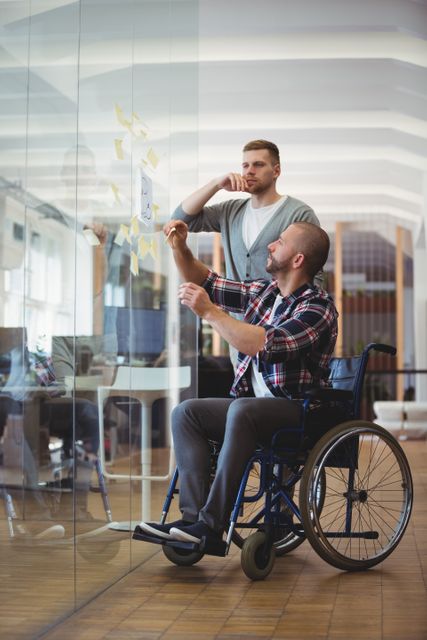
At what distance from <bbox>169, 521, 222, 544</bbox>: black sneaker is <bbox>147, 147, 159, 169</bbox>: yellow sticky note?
4.34 feet

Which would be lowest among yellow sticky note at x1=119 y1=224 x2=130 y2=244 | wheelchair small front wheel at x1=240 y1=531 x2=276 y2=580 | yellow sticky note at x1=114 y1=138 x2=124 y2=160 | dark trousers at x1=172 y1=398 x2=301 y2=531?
wheelchair small front wheel at x1=240 y1=531 x2=276 y2=580

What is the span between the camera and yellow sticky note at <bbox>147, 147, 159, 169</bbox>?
3315 mm

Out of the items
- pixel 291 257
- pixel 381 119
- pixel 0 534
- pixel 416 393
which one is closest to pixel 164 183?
pixel 291 257

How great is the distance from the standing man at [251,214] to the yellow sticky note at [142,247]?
0.57 feet

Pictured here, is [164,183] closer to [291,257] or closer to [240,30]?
[291,257]

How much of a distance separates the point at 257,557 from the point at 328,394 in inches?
20.2

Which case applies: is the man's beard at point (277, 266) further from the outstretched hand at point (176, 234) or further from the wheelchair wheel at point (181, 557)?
the wheelchair wheel at point (181, 557)

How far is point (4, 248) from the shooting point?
1.97m

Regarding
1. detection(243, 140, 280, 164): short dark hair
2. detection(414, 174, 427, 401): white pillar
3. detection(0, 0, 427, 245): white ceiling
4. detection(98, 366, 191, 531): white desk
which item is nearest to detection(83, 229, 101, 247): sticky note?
detection(0, 0, 427, 245): white ceiling

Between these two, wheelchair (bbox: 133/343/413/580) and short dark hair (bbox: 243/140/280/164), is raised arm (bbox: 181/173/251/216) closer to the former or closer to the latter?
short dark hair (bbox: 243/140/280/164)

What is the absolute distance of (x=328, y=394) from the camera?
9.04 feet

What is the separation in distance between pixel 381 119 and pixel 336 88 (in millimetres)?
1101

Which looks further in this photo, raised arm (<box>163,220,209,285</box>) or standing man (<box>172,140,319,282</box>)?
standing man (<box>172,140,319,282</box>)

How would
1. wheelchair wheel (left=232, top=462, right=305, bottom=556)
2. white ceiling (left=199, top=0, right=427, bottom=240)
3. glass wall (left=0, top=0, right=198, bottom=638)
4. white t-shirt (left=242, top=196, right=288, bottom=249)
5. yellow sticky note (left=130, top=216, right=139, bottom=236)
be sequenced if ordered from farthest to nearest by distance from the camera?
white ceiling (left=199, top=0, right=427, bottom=240)
white t-shirt (left=242, top=196, right=288, bottom=249)
yellow sticky note (left=130, top=216, right=139, bottom=236)
wheelchair wheel (left=232, top=462, right=305, bottom=556)
glass wall (left=0, top=0, right=198, bottom=638)
